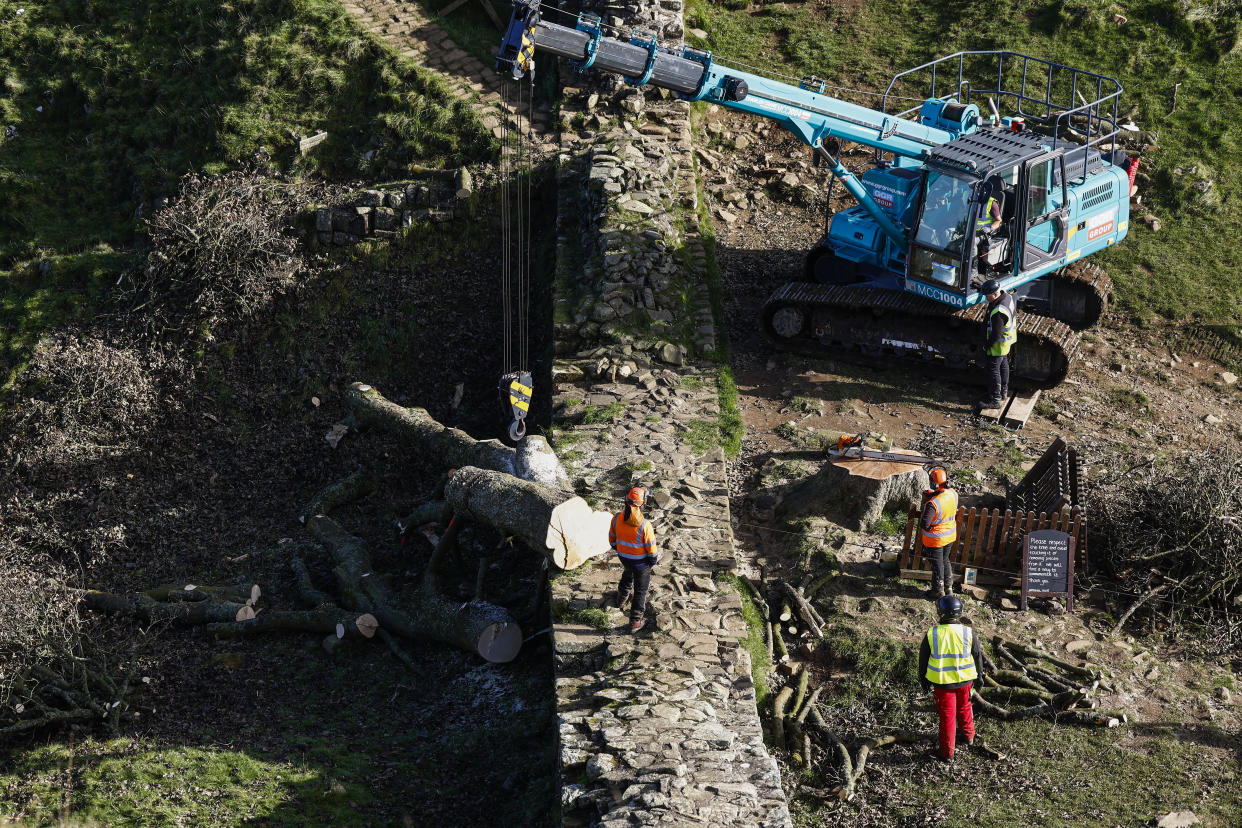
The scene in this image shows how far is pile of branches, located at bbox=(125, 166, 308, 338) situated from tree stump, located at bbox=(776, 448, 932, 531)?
7.95 metres

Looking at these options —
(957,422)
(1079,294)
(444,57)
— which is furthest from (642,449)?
(444,57)

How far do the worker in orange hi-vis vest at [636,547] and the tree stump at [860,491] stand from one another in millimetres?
2663

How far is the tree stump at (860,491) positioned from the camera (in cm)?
1184

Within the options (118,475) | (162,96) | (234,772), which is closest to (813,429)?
(234,772)

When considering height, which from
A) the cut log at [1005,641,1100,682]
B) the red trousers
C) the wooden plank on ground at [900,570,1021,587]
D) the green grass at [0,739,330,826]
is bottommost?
the green grass at [0,739,330,826]

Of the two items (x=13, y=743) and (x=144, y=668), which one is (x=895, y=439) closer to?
(x=144, y=668)

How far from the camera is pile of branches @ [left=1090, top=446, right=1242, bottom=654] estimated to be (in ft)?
35.8

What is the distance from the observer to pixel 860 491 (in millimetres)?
11859

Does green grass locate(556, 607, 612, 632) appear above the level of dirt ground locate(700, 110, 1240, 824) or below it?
below

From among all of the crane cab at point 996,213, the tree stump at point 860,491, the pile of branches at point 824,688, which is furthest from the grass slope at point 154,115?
the pile of branches at point 824,688

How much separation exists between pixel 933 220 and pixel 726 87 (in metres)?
2.77

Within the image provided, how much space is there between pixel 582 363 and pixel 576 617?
13.4ft

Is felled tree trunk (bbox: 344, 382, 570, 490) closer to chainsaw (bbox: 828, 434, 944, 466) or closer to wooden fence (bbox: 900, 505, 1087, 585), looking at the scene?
chainsaw (bbox: 828, 434, 944, 466)

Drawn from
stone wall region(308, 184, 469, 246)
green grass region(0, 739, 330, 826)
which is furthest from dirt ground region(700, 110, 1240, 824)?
stone wall region(308, 184, 469, 246)
